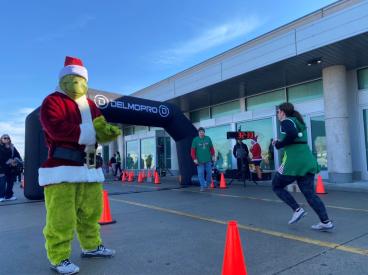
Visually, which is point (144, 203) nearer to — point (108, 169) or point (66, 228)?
point (66, 228)

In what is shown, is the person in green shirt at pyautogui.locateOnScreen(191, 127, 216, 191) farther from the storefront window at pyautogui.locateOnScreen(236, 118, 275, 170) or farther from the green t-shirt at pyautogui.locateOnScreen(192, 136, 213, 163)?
the storefront window at pyautogui.locateOnScreen(236, 118, 275, 170)

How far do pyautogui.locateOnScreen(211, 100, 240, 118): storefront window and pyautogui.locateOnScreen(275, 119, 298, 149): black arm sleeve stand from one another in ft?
40.3

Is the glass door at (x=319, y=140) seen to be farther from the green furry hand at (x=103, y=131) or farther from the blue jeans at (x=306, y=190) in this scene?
the green furry hand at (x=103, y=131)

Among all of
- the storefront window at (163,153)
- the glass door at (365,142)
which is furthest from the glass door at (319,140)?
the storefront window at (163,153)

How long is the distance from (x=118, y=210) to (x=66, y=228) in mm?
3896

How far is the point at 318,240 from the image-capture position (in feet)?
14.3

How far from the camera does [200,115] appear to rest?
65.0 ft

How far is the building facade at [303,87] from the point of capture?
10.2 meters

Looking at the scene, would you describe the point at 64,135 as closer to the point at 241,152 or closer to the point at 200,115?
the point at 241,152

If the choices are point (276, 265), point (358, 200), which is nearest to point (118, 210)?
point (276, 265)

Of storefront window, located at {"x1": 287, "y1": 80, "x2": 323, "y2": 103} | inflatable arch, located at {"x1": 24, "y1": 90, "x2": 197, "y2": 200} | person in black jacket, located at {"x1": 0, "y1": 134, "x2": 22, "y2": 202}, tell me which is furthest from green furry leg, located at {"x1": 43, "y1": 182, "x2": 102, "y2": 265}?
storefront window, located at {"x1": 287, "y1": 80, "x2": 323, "y2": 103}

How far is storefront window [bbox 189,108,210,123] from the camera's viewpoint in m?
19.2

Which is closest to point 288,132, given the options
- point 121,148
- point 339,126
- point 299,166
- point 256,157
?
point 299,166

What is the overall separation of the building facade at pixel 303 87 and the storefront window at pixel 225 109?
48mm
